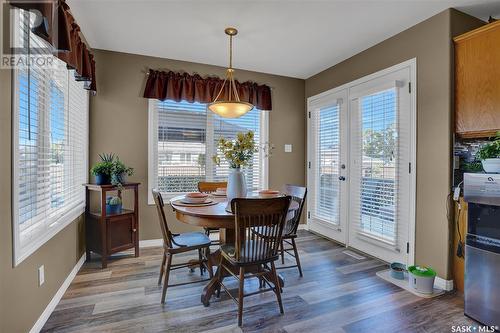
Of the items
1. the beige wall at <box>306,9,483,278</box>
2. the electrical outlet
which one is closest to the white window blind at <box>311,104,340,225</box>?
the beige wall at <box>306,9,483,278</box>

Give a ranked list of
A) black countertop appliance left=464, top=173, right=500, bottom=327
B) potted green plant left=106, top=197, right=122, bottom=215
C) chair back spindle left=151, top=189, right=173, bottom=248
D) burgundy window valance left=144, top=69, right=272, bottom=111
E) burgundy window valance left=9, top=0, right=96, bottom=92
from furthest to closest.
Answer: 1. burgundy window valance left=144, top=69, right=272, bottom=111
2. potted green plant left=106, top=197, right=122, bottom=215
3. chair back spindle left=151, top=189, right=173, bottom=248
4. black countertop appliance left=464, top=173, right=500, bottom=327
5. burgundy window valance left=9, top=0, right=96, bottom=92

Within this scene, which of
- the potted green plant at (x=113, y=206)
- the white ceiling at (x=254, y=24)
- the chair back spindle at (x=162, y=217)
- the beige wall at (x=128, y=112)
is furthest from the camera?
the beige wall at (x=128, y=112)

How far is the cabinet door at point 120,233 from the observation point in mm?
3043

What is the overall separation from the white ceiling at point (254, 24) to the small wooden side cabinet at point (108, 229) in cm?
172

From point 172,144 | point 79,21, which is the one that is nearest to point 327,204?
point 172,144

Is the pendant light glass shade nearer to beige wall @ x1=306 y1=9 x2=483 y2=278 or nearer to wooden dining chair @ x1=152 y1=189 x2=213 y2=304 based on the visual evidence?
wooden dining chair @ x1=152 y1=189 x2=213 y2=304

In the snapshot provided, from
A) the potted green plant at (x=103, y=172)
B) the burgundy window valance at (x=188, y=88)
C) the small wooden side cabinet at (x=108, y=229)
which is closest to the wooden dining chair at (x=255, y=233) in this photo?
the small wooden side cabinet at (x=108, y=229)

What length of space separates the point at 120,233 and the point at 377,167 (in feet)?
10.2

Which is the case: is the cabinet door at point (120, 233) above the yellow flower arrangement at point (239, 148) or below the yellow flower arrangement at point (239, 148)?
below

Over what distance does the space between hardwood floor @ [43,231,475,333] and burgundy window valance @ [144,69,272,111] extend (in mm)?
2227

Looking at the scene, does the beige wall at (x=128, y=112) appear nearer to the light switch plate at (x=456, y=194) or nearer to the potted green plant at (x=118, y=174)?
the potted green plant at (x=118, y=174)

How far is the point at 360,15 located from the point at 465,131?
1.44 m

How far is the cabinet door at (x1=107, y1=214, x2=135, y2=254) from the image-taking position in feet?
9.98

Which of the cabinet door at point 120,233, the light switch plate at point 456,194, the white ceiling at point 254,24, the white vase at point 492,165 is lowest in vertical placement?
the cabinet door at point 120,233
